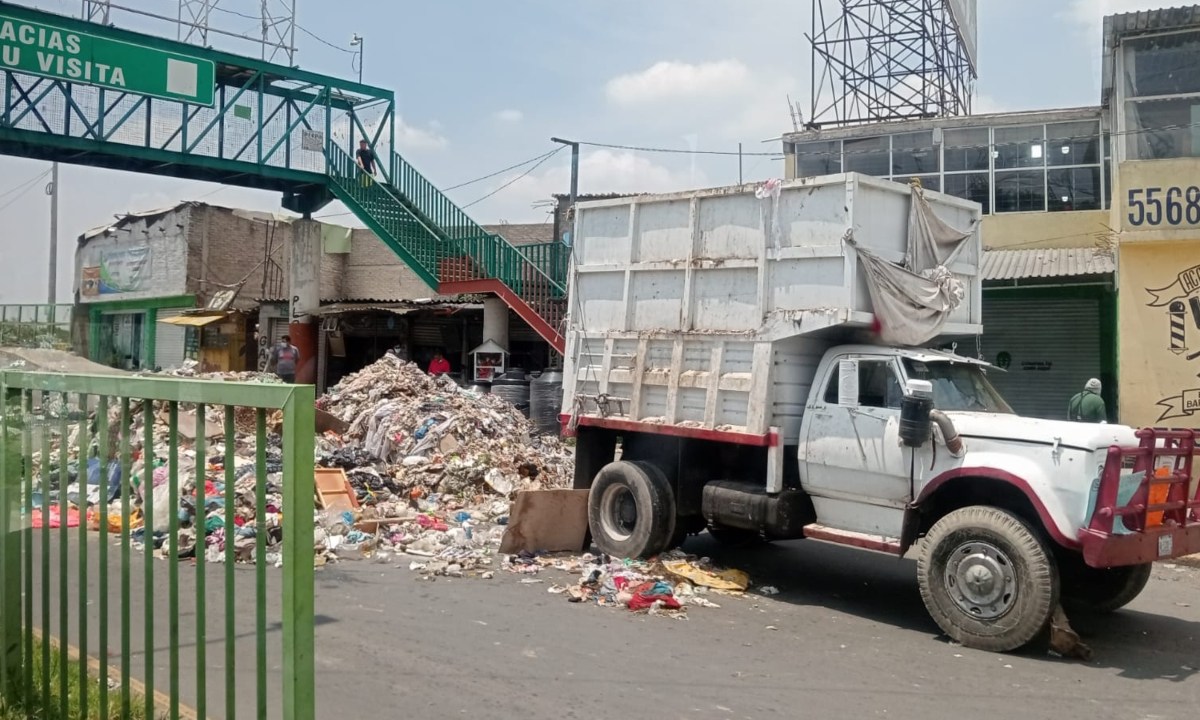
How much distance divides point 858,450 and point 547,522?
10.7 feet

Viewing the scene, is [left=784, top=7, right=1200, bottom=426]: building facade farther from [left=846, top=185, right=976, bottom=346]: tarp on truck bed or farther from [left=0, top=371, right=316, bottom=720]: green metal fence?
[left=0, top=371, right=316, bottom=720]: green metal fence

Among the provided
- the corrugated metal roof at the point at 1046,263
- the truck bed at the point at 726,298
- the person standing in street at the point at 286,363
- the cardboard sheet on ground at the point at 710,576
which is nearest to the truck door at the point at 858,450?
the truck bed at the point at 726,298

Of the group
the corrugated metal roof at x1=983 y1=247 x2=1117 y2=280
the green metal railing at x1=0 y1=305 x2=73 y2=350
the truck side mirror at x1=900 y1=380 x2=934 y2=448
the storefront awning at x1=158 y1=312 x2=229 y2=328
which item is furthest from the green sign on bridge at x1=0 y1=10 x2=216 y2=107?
the truck side mirror at x1=900 y1=380 x2=934 y2=448

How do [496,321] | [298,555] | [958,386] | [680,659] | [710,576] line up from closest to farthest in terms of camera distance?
[298,555]
[680,659]
[958,386]
[710,576]
[496,321]

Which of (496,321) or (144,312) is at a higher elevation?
(144,312)

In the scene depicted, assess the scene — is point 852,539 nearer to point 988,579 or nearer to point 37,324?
point 988,579

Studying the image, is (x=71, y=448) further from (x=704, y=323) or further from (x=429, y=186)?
(x=429, y=186)

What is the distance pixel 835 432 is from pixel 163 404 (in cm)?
559

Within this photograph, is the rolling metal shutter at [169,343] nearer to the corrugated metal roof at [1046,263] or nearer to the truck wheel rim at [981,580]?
the corrugated metal roof at [1046,263]

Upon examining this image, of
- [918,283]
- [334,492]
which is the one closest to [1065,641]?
[918,283]

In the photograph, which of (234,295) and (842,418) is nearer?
(842,418)

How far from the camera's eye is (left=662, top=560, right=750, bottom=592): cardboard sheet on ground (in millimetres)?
8445

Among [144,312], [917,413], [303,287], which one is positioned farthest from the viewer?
[144,312]

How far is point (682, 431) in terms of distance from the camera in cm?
897
